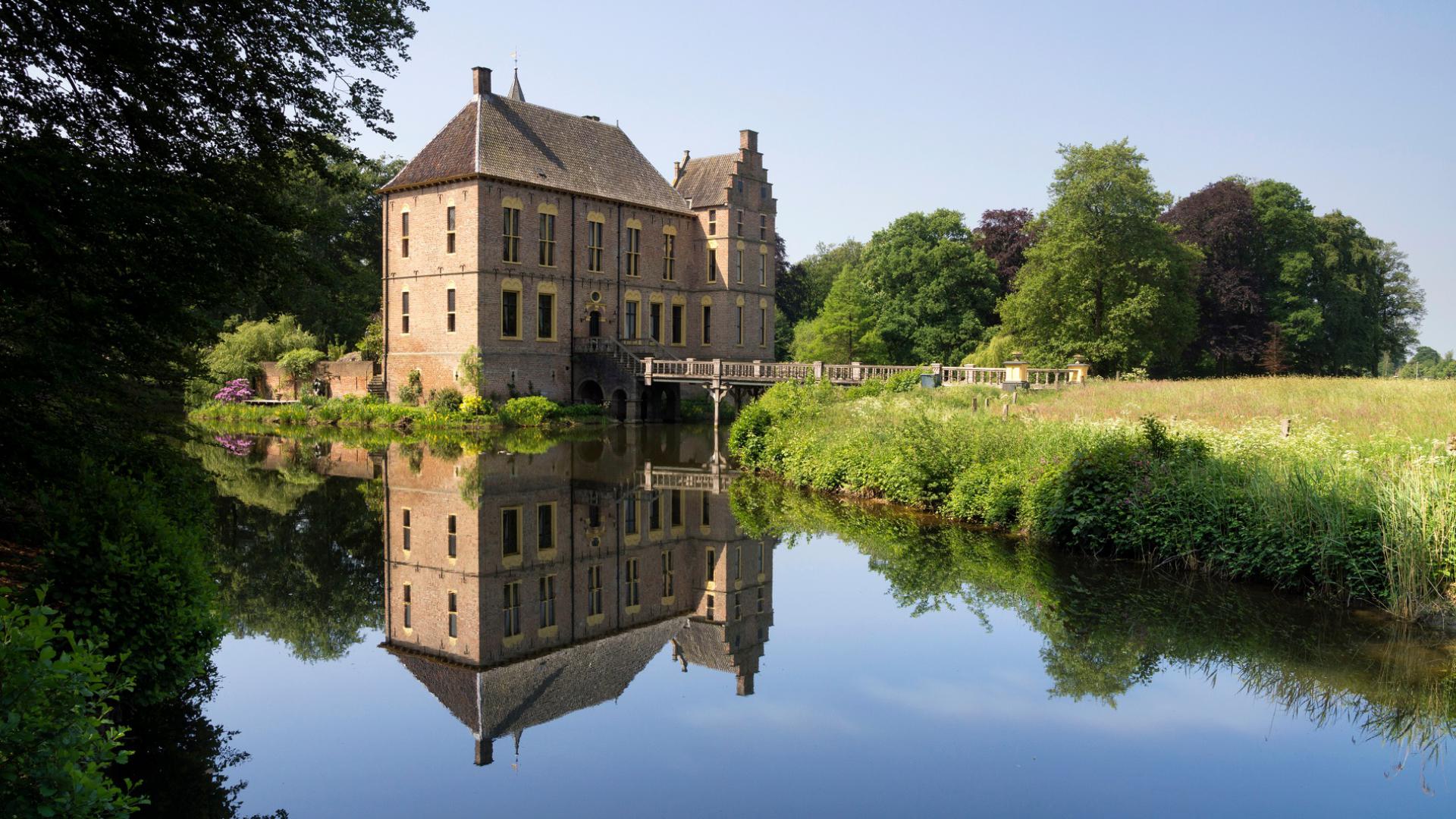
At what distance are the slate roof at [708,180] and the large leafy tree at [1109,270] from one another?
13301mm

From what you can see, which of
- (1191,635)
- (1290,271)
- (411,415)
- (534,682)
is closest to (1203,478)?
(1191,635)

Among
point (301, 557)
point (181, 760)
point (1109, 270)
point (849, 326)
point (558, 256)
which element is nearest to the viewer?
point (181, 760)

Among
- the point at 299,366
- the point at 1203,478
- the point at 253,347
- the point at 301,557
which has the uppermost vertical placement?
the point at 253,347

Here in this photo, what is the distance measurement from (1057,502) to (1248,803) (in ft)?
24.1

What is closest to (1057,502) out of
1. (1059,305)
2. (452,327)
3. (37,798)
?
(37,798)

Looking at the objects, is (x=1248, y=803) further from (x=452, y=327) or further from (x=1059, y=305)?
(x=1059, y=305)

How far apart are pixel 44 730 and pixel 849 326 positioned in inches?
1880

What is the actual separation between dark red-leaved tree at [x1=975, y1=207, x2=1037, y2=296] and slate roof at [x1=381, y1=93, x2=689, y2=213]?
20.2 meters

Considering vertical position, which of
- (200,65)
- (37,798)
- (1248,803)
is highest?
(200,65)

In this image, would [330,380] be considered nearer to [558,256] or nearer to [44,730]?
[558,256]

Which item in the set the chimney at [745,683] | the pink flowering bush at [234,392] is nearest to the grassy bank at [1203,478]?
the chimney at [745,683]

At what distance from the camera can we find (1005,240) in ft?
172

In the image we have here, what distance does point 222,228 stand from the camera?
7336 millimetres

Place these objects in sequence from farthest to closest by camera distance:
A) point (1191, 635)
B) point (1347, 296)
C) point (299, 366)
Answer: point (1347, 296) → point (299, 366) → point (1191, 635)
